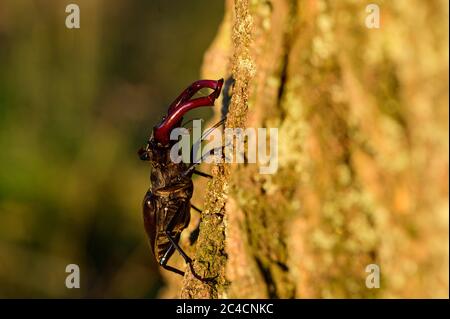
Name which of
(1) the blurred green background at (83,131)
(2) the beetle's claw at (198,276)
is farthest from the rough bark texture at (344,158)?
(1) the blurred green background at (83,131)

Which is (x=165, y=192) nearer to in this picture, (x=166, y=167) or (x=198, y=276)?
(x=166, y=167)

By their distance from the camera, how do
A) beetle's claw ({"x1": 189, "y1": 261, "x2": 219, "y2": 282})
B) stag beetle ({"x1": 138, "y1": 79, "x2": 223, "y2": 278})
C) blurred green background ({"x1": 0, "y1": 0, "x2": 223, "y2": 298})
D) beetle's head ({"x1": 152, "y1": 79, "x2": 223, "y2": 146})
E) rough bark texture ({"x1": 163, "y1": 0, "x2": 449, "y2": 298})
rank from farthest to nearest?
1. blurred green background ({"x1": 0, "y1": 0, "x2": 223, "y2": 298})
2. stag beetle ({"x1": 138, "y1": 79, "x2": 223, "y2": 278})
3. beetle's head ({"x1": 152, "y1": 79, "x2": 223, "y2": 146})
4. beetle's claw ({"x1": 189, "y1": 261, "x2": 219, "y2": 282})
5. rough bark texture ({"x1": 163, "y1": 0, "x2": 449, "y2": 298})

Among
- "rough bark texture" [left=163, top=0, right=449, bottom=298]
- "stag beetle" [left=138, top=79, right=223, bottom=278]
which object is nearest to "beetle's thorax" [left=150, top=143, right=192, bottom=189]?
"stag beetle" [left=138, top=79, right=223, bottom=278]

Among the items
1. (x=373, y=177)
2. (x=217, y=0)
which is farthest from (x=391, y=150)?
(x=217, y=0)

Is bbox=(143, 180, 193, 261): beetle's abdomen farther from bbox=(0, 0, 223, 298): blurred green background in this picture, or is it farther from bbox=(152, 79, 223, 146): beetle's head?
bbox=(0, 0, 223, 298): blurred green background

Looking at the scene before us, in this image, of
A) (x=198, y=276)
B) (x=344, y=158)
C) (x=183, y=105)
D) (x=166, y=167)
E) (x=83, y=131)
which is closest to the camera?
(x=344, y=158)

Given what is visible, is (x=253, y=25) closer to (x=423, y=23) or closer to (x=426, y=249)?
(x=423, y=23)

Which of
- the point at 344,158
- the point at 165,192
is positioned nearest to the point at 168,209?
the point at 165,192
